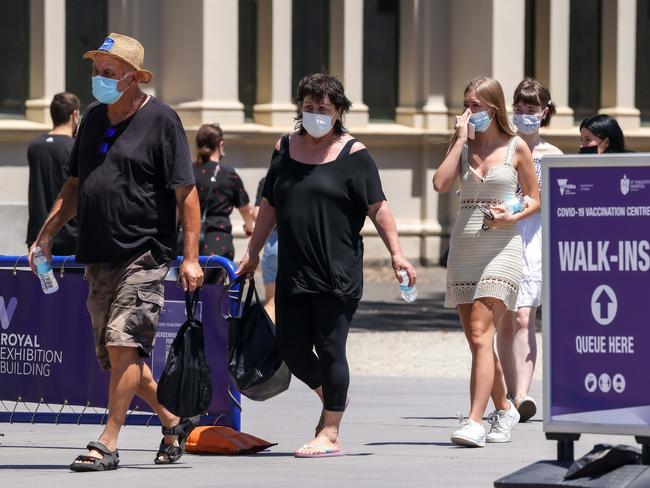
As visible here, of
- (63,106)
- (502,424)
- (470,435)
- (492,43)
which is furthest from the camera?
(492,43)

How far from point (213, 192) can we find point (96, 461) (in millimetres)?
5167

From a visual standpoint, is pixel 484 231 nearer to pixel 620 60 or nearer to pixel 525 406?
pixel 525 406

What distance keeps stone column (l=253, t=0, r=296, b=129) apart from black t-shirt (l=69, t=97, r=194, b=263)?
648 inches

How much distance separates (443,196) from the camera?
1029 inches

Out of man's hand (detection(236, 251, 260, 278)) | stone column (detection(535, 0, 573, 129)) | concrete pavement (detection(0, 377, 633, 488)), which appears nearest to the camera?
concrete pavement (detection(0, 377, 633, 488))

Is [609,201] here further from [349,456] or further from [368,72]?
[368,72]

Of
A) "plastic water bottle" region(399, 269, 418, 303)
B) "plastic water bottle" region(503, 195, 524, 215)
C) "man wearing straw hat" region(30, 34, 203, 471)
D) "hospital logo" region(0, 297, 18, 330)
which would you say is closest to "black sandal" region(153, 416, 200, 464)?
"man wearing straw hat" region(30, 34, 203, 471)

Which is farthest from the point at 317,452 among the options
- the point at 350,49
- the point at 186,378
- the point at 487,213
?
the point at 350,49

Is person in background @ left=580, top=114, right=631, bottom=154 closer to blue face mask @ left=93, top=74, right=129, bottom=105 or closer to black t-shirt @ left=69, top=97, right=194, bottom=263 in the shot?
black t-shirt @ left=69, top=97, right=194, bottom=263

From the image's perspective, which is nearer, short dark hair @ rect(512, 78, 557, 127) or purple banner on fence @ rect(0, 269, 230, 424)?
purple banner on fence @ rect(0, 269, 230, 424)

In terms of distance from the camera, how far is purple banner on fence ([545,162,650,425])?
24.6 ft

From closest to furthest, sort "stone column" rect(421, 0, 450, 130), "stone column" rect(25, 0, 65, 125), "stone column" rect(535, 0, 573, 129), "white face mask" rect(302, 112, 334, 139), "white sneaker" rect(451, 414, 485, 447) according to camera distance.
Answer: "white face mask" rect(302, 112, 334, 139)
"white sneaker" rect(451, 414, 485, 447)
"stone column" rect(25, 0, 65, 125)
"stone column" rect(421, 0, 450, 130)
"stone column" rect(535, 0, 573, 129)

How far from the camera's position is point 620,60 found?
27.9m

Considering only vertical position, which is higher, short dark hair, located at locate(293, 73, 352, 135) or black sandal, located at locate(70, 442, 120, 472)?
short dark hair, located at locate(293, 73, 352, 135)
